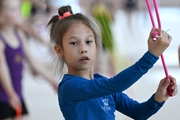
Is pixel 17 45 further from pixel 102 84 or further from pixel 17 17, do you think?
pixel 102 84

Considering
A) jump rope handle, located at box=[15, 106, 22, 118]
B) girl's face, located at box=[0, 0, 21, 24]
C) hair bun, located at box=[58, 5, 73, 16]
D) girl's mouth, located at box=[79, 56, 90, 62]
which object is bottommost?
jump rope handle, located at box=[15, 106, 22, 118]

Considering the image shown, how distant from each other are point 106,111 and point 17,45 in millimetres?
2258

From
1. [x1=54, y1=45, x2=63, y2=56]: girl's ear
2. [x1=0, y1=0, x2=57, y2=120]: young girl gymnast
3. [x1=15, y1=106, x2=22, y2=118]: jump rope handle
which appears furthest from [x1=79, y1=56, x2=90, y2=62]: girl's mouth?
[x1=15, y1=106, x2=22, y2=118]: jump rope handle

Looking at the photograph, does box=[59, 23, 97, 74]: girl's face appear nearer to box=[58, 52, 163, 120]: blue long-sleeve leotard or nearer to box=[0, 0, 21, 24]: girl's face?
box=[58, 52, 163, 120]: blue long-sleeve leotard

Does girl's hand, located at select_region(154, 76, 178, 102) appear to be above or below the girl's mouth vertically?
below

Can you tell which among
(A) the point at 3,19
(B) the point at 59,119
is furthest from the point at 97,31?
(A) the point at 3,19

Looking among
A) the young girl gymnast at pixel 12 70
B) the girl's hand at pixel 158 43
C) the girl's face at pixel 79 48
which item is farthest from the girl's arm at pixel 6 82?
the girl's hand at pixel 158 43

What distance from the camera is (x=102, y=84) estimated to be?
1995mm

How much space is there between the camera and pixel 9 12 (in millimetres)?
4660

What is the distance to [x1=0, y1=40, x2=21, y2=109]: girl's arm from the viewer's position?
4.09 meters

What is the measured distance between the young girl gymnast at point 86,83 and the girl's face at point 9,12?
7.46 feet

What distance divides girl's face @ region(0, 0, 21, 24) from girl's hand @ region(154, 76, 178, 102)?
8.47ft

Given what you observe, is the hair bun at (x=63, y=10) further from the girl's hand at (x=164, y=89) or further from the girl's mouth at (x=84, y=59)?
the girl's hand at (x=164, y=89)

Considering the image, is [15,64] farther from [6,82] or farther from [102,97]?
[102,97]
